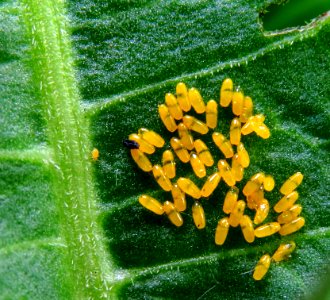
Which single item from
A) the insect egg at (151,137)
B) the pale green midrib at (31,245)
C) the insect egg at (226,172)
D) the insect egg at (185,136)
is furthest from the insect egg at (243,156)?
the pale green midrib at (31,245)

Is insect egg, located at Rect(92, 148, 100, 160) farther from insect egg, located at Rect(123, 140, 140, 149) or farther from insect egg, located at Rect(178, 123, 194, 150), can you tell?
insect egg, located at Rect(178, 123, 194, 150)

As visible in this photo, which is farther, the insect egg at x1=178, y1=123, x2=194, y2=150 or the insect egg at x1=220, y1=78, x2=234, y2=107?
the insect egg at x1=178, y1=123, x2=194, y2=150

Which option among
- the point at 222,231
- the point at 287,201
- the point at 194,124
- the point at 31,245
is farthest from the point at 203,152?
the point at 31,245

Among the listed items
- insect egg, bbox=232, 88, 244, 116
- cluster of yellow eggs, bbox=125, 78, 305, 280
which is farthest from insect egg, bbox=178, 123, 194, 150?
insect egg, bbox=232, 88, 244, 116

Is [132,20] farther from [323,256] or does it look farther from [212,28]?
[323,256]

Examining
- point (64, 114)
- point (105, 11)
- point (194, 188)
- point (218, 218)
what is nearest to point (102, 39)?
point (105, 11)
